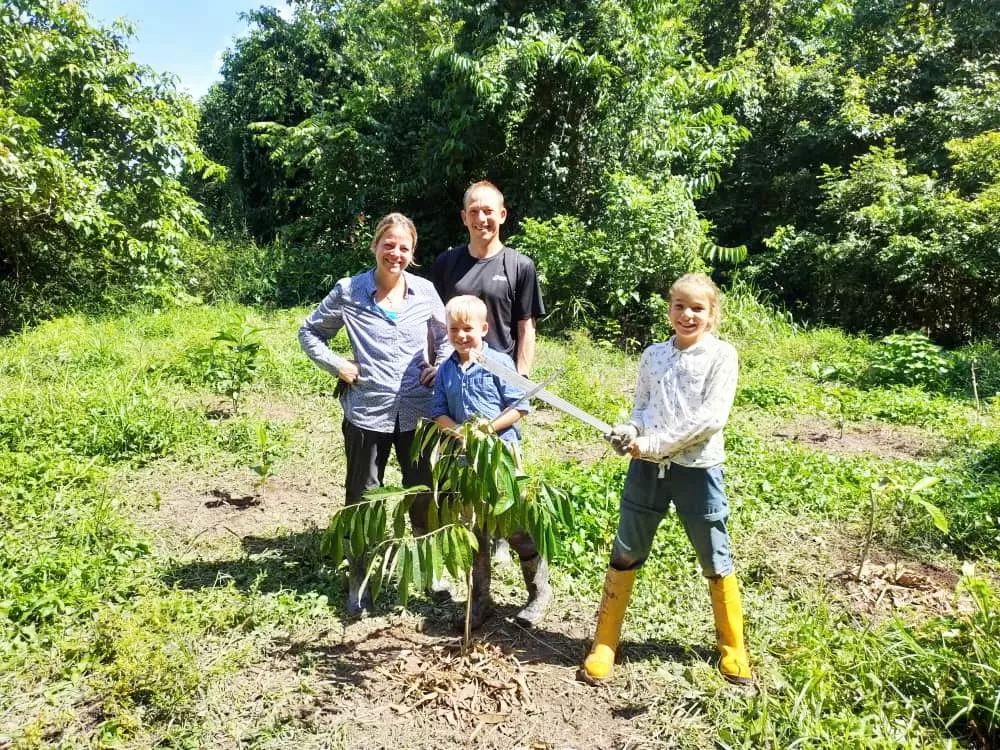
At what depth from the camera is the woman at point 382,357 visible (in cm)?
282

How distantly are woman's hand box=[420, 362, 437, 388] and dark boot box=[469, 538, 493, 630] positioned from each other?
69cm

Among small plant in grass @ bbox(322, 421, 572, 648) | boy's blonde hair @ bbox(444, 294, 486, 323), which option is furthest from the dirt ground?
boy's blonde hair @ bbox(444, 294, 486, 323)

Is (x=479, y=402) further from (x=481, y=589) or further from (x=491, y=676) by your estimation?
(x=491, y=676)

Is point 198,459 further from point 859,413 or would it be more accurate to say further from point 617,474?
point 859,413

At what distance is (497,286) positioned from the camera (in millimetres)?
2998

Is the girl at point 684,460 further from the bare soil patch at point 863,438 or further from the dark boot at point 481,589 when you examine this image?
the bare soil patch at point 863,438

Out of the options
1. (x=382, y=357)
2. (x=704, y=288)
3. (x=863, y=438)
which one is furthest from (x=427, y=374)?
(x=863, y=438)

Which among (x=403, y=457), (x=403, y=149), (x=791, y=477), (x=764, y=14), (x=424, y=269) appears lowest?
(x=791, y=477)

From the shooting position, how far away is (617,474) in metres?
4.16

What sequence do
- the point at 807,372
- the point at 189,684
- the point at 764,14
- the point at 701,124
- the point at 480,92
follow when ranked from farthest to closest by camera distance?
the point at 764,14, the point at 701,124, the point at 480,92, the point at 807,372, the point at 189,684

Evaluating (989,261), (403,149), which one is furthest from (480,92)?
(989,261)

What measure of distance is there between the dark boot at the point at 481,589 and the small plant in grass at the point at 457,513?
1.13 feet

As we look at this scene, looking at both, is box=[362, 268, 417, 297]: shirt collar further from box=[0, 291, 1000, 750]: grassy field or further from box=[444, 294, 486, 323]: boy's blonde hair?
box=[0, 291, 1000, 750]: grassy field

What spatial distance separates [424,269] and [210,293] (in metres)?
3.49
